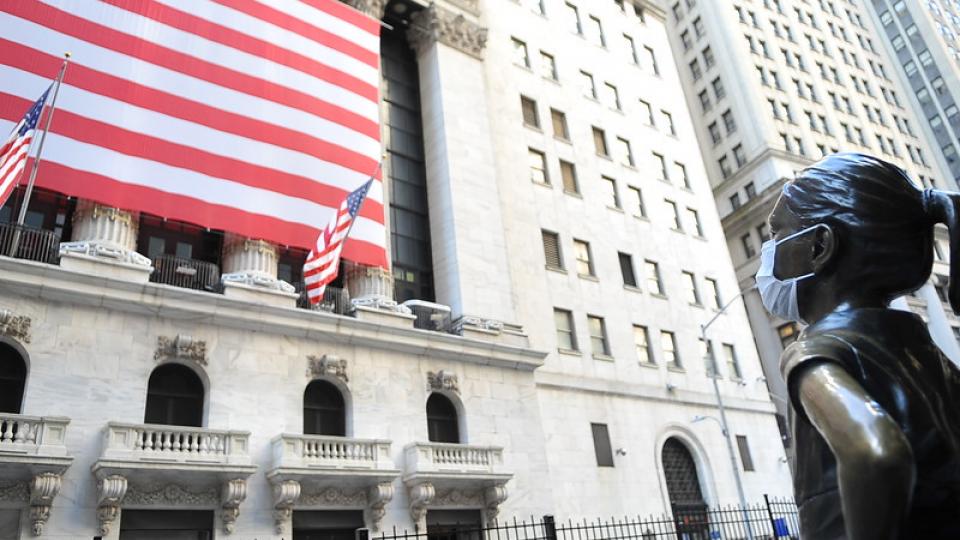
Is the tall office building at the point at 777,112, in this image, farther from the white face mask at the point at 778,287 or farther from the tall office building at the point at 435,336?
the white face mask at the point at 778,287

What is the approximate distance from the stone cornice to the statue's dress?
1879cm

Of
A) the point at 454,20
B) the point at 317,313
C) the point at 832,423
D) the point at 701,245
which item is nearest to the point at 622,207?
the point at 701,245

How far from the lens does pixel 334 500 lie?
19.9 metres

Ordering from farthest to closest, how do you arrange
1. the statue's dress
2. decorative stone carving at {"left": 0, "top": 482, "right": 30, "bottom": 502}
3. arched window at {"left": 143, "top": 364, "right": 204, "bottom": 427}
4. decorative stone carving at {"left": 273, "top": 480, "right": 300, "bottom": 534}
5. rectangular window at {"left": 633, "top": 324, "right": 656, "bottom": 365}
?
rectangular window at {"left": 633, "top": 324, "right": 656, "bottom": 365} → arched window at {"left": 143, "top": 364, "right": 204, "bottom": 427} → decorative stone carving at {"left": 273, "top": 480, "right": 300, "bottom": 534} → decorative stone carving at {"left": 0, "top": 482, "right": 30, "bottom": 502} → the statue's dress

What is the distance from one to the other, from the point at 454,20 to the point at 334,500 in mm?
23180

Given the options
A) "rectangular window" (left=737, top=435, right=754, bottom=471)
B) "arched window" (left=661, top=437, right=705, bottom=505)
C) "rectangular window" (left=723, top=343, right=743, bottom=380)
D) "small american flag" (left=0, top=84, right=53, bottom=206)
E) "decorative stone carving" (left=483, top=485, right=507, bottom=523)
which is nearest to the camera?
"small american flag" (left=0, top=84, right=53, bottom=206)

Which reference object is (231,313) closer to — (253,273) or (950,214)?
(253,273)

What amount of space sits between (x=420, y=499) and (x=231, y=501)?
5.63 meters

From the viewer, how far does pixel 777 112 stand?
58000 millimetres

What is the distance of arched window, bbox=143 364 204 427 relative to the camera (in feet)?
60.8

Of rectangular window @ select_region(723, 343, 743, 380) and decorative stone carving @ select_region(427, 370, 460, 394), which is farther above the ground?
rectangular window @ select_region(723, 343, 743, 380)

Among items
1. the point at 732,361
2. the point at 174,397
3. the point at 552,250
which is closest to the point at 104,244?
the point at 174,397

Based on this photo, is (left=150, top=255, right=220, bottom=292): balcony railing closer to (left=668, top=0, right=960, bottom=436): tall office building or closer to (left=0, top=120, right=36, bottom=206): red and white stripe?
(left=0, top=120, right=36, bottom=206): red and white stripe

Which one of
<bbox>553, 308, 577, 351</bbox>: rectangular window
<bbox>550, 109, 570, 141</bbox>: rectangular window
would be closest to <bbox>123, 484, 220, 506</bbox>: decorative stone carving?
<bbox>553, 308, 577, 351</bbox>: rectangular window
